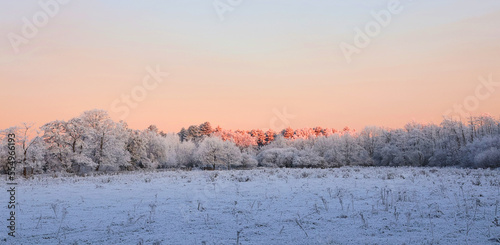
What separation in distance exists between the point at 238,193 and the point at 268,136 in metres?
123

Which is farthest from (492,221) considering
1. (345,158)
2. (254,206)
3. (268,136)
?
(268,136)

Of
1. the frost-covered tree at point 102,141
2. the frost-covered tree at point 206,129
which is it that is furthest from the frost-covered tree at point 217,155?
the frost-covered tree at point 206,129

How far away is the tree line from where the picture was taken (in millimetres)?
40344

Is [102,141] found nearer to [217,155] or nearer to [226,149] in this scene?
[217,155]

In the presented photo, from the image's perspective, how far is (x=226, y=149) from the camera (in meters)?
70.2

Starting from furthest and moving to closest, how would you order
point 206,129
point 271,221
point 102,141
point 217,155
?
point 206,129
point 217,155
point 102,141
point 271,221

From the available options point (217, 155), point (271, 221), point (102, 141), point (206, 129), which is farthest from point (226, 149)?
point (271, 221)

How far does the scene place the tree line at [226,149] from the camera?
40.3m

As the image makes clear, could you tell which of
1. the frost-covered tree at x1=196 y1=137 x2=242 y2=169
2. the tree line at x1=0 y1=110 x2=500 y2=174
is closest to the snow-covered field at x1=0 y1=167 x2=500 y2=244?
the tree line at x1=0 y1=110 x2=500 y2=174

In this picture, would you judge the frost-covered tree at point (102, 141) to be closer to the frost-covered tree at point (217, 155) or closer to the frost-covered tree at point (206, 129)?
the frost-covered tree at point (217, 155)

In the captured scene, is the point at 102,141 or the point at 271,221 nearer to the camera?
the point at 271,221

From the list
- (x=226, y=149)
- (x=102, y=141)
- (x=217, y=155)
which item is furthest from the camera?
(x=226, y=149)

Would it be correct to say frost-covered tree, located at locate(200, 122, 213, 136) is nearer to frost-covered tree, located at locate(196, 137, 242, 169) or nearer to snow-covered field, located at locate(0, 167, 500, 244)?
frost-covered tree, located at locate(196, 137, 242, 169)

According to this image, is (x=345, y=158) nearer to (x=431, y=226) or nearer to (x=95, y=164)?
(x=95, y=164)
